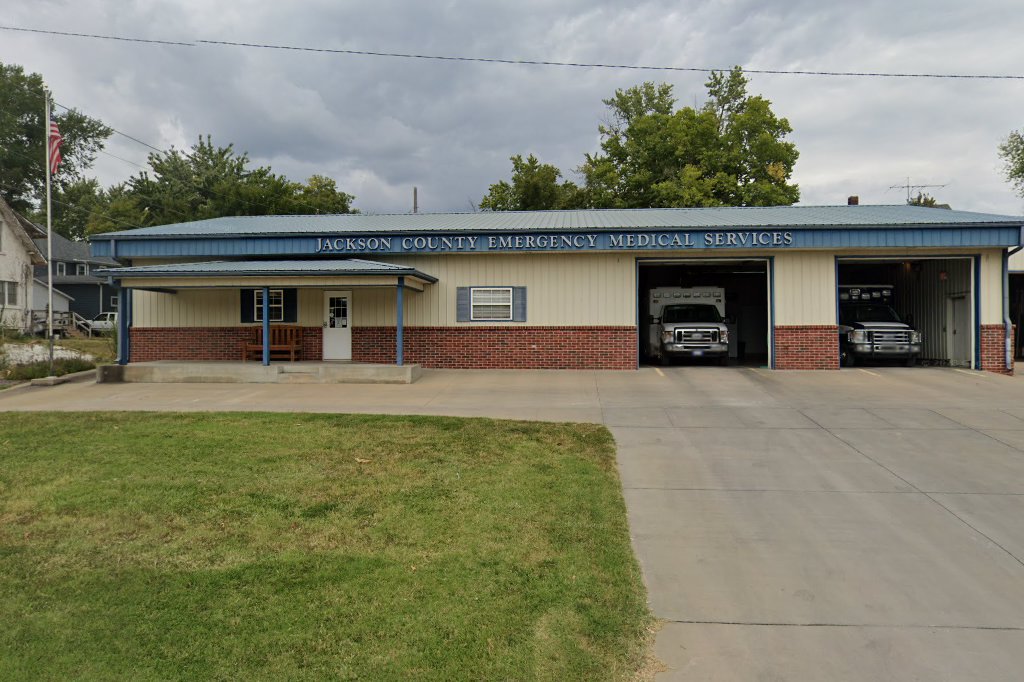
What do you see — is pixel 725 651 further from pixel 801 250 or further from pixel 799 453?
pixel 801 250

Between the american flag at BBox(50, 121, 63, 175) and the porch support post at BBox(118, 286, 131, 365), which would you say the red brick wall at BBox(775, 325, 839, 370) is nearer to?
the porch support post at BBox(118, 286, 131, 365)

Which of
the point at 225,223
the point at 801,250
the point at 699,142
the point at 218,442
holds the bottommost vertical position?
the point at 218,442

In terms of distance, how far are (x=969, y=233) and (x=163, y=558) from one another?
1852cm

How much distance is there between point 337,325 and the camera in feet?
59.2

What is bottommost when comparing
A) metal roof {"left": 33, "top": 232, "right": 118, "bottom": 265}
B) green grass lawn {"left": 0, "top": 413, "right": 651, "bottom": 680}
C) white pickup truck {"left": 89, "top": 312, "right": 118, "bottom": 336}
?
green grass lawn {"left": 0, "top": 413, "right": 651, "bottom": 680}

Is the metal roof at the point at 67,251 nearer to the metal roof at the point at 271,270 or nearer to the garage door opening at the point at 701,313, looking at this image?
the metal roof at the point at 271,270

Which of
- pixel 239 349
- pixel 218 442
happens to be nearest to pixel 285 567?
pixel 218 442

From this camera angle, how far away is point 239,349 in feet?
59.8

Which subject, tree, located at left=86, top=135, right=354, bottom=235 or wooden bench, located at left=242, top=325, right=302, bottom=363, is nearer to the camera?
wooden bench, located at left=242, top=325, right=302, bottom=363

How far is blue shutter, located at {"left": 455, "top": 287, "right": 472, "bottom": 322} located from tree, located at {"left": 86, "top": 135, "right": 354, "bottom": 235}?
3007 centimetres

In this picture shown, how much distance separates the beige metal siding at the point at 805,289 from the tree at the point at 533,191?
23511 millimetres

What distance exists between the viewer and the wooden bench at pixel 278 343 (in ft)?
58.7

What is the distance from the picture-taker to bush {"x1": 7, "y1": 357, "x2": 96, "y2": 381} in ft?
51.2

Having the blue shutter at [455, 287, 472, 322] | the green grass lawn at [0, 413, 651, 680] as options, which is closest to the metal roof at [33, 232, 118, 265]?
the blue shutter at [455, 287, 472, 322]
